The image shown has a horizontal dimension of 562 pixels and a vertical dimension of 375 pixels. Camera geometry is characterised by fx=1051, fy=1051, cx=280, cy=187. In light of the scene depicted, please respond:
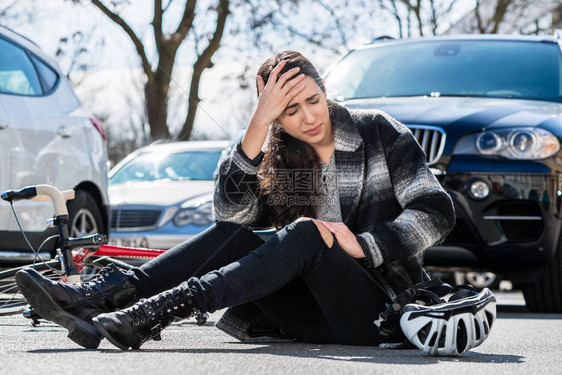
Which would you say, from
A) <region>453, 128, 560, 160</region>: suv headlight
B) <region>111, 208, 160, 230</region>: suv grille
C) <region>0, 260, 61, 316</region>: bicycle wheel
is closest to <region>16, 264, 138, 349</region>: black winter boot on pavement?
<region>0, 260, 61, 316</region>: bicycle wheel

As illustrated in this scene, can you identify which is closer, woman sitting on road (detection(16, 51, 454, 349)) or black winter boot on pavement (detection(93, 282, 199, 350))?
black winter boot on pavement (detection(93, 282, 199, 350))

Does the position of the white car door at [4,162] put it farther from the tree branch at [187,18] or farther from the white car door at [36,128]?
the tree branch at [187,18]

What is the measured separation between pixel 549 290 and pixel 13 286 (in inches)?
139

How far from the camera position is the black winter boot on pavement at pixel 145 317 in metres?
3.80

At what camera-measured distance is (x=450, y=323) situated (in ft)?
12.6

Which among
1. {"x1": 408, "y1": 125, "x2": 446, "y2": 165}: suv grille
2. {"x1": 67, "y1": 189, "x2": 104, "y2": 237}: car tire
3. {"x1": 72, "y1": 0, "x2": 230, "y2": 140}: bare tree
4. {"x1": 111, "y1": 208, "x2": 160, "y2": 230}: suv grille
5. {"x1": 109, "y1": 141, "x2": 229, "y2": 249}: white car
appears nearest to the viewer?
{"x1": 408, "y1": 125, "x2": 446, "y2": 165}: suv grille

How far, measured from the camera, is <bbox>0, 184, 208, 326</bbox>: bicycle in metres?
4.87

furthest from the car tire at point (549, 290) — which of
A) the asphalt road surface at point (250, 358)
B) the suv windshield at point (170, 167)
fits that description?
the suv windshield at point (170, 167)

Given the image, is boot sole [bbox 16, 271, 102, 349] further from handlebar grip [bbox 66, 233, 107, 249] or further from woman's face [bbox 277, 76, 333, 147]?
woman's face [bbox 277, 76, 333, 147]

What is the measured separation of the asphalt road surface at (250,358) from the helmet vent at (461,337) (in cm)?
5

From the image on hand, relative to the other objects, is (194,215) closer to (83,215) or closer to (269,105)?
(83,215)

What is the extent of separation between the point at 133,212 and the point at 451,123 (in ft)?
13.2

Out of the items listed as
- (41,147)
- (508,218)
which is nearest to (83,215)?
(41,147)

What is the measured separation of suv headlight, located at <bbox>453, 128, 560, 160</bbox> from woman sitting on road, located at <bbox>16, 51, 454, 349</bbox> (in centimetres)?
211
